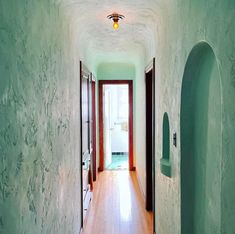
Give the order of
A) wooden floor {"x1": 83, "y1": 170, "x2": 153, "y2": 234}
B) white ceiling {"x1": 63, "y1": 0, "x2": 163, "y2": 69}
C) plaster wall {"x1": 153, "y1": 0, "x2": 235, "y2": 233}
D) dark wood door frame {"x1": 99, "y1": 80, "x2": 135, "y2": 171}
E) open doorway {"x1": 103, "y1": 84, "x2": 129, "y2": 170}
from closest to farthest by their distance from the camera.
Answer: plaster wall {"x1": 153, "y1": 0, "x2": 235, "y2": 233}
white ceiling {"x1": 63, "y1": 0, "x2": 163, "y2": 69}
wooden floor {"x1": 83, "y1": 170, "x2": 153, "y2": 234}
dark wood door frame {"x1": 99, "y1": 80, "x2": 135, "y2": 171}
open doorway {"x1": 103, "y1": 84, "x2": 129, "y2": 170}

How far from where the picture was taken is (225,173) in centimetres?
109

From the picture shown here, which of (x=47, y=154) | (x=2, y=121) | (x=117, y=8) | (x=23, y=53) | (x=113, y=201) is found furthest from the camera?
(x=113, y=201)

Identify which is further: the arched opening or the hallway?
the arched opening

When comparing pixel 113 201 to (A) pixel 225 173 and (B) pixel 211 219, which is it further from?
(A) pixel 225 173

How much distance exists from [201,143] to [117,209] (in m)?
2.68

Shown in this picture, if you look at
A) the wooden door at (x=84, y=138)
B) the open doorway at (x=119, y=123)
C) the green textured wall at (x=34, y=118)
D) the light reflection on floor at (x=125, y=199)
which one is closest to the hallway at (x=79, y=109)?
the green textured wall at (x=34, y=118)

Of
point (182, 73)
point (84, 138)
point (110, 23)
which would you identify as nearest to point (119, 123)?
point (84, 138)

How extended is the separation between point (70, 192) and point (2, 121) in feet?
5.53

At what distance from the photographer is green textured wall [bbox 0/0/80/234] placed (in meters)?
1.10

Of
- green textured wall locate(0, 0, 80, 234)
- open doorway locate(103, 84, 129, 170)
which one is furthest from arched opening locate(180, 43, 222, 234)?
open doorway locate(103, 84, 129, 170)

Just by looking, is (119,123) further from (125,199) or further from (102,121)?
(125,199)

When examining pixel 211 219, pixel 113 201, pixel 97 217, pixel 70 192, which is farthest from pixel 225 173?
pixel 113 201

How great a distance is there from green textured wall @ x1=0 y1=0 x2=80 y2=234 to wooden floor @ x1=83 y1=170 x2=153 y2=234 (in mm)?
1158

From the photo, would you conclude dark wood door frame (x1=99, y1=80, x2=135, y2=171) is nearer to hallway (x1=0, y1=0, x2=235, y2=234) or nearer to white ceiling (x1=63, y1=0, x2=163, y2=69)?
white ceiling (x1=63, y1=0, x2=163, y2=69)
